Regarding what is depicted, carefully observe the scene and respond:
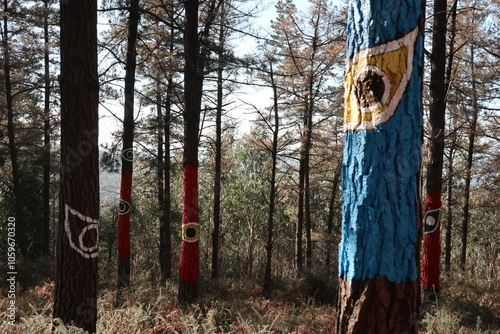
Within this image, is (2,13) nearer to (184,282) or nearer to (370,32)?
(184,282)

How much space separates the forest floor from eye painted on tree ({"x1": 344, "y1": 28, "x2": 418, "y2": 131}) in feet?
10.5

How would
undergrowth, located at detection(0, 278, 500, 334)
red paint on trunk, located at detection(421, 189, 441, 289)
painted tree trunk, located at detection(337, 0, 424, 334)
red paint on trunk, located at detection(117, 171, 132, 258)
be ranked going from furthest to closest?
1. red paint on trunk, located at detection(117, 171, 132, 258)
2. red paint on trunk, located at detection(421, 189, 441, 289)
3. undergrowth, located at detection(0, 278, 500, 334)
4. painted tree trunk, located at detection(337, 0, 424, 334)

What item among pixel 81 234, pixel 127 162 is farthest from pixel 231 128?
pixel 81 234

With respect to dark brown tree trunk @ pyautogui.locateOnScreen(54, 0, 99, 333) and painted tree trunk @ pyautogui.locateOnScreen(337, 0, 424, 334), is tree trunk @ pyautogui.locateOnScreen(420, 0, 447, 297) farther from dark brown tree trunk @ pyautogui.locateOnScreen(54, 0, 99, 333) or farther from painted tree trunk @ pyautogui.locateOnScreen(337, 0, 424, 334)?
dark brown tree trunk @ pyautogui.locateOnScreen(54, 0, 99, 333)

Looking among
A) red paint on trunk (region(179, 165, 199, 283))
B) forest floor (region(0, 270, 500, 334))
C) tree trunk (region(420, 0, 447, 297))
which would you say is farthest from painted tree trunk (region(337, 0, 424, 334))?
tree trunk (region(420, 0, 447, 297))

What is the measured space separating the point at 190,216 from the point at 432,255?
5203 mm

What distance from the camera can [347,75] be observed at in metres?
2.29

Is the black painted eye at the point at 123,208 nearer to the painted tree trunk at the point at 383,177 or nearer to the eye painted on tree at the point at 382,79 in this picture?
the painted tree trunk at the point at 383,177

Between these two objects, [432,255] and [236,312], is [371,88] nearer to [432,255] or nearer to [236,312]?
[236,312]

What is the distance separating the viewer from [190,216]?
→ 7395 mm

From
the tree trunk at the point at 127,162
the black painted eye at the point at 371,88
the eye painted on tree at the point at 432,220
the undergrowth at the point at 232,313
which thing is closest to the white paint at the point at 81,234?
the undergrowth at the point at 232,313

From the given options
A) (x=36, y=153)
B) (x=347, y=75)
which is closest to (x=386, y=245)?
(x=347, y=75)

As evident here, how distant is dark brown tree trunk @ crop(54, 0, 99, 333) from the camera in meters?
4.05

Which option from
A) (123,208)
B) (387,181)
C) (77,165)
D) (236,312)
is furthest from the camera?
(123,208)
